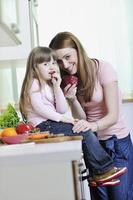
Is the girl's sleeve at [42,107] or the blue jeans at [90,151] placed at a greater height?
the girl's sleeve at [42,107]

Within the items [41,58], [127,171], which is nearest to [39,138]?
[41,58]

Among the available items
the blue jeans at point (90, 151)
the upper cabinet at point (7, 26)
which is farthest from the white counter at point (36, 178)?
the blue jeans at point (90, 151)

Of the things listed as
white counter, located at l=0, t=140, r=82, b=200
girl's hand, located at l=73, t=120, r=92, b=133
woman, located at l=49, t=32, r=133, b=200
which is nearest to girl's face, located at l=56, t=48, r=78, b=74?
woman, located at l=49, t=32, r=133, b=200

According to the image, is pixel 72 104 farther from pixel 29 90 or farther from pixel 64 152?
pixel 64 152

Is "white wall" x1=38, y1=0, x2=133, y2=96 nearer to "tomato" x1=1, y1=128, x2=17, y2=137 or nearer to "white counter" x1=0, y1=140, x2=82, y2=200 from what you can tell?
"tomato" x1=1, y1=128, x2=17, y2=137

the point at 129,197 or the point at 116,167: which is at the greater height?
the point at 116,167

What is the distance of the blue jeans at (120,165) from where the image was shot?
1510 millimetres

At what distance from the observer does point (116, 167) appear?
1.49 m

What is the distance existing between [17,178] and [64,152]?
0.11 meters

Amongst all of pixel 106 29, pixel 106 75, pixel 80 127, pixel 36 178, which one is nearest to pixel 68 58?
pixel 106 75

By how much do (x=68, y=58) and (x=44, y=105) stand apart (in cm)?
25

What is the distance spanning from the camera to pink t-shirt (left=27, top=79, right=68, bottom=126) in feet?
4.54

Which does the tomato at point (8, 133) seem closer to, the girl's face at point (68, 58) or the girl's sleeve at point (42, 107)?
the girl's sleeve at point (42, 107)

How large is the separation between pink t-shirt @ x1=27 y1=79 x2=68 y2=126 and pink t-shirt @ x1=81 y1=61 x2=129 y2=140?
0.14 meters
